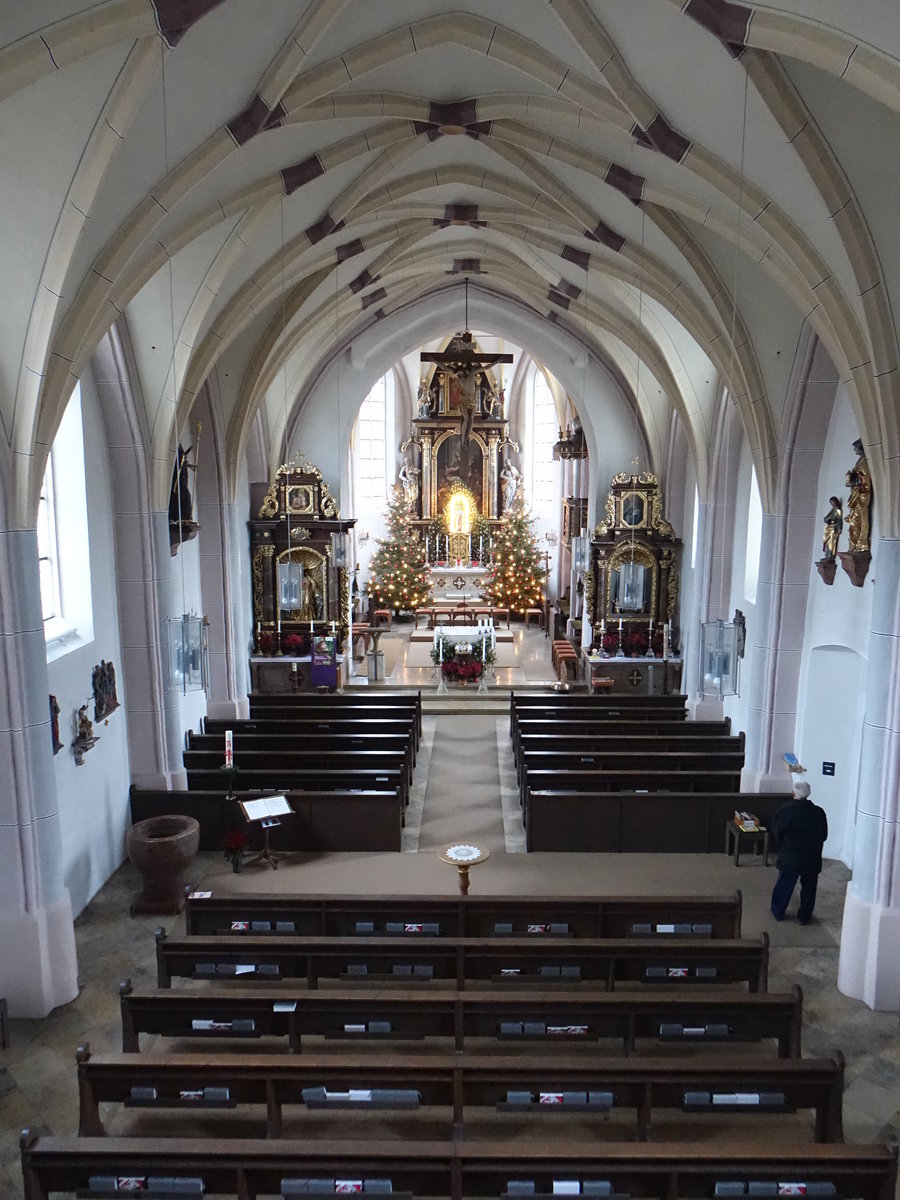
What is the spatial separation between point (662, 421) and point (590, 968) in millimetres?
14348

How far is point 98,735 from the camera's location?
1113 centimetres

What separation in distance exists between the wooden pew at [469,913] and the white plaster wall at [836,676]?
4.10m

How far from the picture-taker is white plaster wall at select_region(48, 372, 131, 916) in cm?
1012

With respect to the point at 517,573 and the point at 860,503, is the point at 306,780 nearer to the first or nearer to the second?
the point at 860,503

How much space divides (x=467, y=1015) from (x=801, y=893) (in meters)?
4.67

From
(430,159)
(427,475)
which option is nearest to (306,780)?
(430,159)

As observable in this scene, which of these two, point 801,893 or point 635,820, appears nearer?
point 801,893

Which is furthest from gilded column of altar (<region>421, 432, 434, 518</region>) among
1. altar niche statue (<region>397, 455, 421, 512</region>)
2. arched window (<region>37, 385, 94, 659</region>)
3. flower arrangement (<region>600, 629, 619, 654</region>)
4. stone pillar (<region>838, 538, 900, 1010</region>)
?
stone pillar (<region>838, 538, 900, 1010</region>)

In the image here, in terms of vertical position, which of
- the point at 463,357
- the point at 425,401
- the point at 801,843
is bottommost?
the point at 801,843

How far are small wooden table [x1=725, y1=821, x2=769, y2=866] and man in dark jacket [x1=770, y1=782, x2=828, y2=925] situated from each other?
1.43 m

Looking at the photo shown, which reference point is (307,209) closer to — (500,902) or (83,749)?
(83,749)

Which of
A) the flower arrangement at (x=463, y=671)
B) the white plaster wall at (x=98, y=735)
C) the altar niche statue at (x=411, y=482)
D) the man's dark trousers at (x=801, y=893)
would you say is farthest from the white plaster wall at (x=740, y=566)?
the altar niche statue at (x=411, y=482)

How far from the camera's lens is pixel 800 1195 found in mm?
5117

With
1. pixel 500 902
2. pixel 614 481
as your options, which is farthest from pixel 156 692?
pixel 614 481
